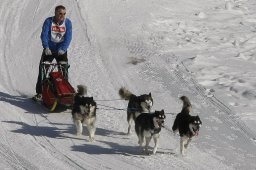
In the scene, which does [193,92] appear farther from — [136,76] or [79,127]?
[79,127]

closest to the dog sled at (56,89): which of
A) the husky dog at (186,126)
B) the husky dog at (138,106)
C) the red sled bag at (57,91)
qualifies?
the red sled bag at (57,91)

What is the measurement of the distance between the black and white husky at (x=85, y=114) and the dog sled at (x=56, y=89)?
0.76 meters

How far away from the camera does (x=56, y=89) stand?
10.0m

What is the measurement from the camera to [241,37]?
613 inches

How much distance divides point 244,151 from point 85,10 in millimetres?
8702

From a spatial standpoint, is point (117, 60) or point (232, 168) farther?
point (117, 60)

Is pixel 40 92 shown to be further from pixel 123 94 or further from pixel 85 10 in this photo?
pixel 85 10

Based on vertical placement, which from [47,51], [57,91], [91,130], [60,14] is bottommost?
[91,130]

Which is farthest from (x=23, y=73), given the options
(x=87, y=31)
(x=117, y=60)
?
(x=87, y=31)

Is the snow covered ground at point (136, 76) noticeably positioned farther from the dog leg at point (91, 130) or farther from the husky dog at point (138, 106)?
the husky dog at point (138, 106)

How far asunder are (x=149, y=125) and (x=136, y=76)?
4188 millimetres

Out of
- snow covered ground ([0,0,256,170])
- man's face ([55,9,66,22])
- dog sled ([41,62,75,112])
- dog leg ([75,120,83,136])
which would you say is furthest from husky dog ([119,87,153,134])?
man's face ([55,9,66,22])

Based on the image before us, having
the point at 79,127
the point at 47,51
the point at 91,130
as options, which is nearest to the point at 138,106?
the point at 91,130

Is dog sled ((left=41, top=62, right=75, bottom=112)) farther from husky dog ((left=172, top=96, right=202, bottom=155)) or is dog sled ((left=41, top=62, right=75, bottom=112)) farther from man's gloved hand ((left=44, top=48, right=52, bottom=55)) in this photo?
husky dog ((left=172, top=96, right=202, bottom=155))
